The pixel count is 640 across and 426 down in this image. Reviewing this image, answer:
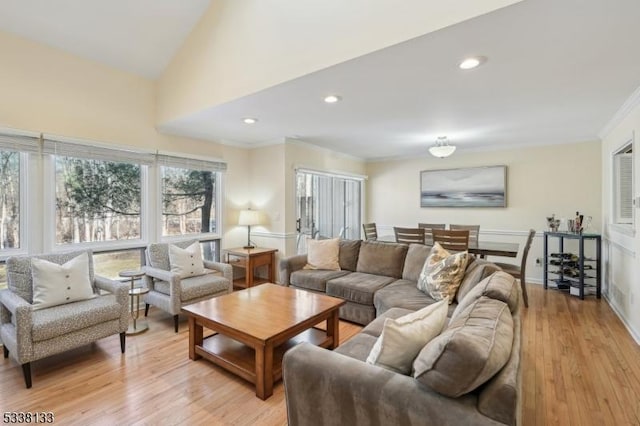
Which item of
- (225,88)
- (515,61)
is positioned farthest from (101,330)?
(515,61)

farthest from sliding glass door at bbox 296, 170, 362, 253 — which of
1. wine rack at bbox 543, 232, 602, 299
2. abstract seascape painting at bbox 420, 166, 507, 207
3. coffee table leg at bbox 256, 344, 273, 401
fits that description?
wine rack at bbox 543, 232, 602, 299

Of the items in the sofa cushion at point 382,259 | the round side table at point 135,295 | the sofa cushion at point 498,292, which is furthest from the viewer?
the sofa cushion at point 382,259

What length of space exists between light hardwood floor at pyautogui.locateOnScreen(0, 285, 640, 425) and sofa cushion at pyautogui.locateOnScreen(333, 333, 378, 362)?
0.58 m

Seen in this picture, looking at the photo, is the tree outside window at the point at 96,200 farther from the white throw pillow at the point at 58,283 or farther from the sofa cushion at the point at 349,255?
the sofa cushion at the point at 349,255

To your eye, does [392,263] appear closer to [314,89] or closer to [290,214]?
[290,214]

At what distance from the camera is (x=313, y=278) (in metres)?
3.68

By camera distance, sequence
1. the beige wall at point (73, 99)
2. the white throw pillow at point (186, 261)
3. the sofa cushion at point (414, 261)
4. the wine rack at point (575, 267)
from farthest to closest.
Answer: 1. the wine rack at point (575, 267)
2. the white throw pillow at point (186, 261)
3. the sofa cushion at point (414, 261)
4. the beige wall at point (73, 99)

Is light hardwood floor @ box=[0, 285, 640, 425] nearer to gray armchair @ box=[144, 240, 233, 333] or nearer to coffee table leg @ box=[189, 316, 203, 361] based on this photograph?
coffee table leg @ box=[189, 316, 203, 361]

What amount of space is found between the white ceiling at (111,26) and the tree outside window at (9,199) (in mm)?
1186

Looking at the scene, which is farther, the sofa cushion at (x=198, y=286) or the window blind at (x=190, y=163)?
the window blind at (x=190, y=163)

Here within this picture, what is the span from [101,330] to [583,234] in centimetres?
566

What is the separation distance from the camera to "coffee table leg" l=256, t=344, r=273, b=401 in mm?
2094

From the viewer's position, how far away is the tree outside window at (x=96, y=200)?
10.9 feet

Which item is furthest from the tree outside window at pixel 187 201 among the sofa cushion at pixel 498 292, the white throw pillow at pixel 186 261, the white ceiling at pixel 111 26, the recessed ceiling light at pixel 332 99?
the sofa cushion at pixel 498 292
